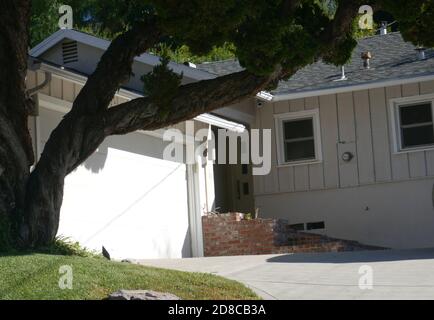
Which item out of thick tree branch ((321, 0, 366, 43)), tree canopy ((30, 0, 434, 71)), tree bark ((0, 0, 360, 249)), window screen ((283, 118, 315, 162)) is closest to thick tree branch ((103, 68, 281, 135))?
tree bark ((0, 0, 360, 249))

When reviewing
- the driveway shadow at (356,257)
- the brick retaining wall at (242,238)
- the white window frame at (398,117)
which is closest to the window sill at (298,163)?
the white window frame at (398,117)

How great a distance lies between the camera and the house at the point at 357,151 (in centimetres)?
1877

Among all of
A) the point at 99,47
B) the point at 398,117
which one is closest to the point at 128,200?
the point at 99,47

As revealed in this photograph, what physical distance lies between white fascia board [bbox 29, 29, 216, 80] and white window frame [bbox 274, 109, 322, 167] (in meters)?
2.51

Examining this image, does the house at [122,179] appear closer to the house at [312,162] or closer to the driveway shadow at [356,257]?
the house at [312,162]

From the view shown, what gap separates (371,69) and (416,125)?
67.7 inches

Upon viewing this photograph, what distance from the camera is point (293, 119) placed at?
66.5 feet

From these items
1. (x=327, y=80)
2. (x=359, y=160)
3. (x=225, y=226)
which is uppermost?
(x=327, y=80)

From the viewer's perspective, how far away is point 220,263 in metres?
14.5

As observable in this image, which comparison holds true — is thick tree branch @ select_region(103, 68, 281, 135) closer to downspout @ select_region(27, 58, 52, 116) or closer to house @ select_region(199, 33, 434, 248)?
downspout @ select_region(27, 58, 52, 116)

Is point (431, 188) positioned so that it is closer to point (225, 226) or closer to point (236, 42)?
point (225, 226)

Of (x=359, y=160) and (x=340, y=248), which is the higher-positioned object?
(x=359, y=160)
